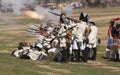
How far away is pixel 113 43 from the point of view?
25609 millimetres

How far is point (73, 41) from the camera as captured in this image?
79.5 feet

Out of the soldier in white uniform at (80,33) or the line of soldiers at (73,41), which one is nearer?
the line of soldiers at (73,41)

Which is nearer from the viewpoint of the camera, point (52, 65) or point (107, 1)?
point (52, 65)

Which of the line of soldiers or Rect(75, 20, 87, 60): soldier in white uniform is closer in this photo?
the line of soldiers

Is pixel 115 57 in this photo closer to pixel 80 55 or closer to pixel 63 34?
pixel 80 55

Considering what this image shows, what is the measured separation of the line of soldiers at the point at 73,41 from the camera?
23438 mm

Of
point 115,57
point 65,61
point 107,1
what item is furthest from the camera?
point 107,1

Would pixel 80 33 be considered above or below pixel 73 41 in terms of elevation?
above

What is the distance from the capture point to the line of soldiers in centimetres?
2344

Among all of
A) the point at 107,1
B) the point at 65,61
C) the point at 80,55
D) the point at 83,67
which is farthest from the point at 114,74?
the point at 107,1

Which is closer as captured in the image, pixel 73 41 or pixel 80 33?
pixel 73 41

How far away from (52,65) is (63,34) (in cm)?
203

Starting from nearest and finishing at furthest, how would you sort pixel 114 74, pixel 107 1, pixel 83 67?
pixel 114 74 < pixel 83 67 < pixel 107 1

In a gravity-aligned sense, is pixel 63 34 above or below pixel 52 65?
above
